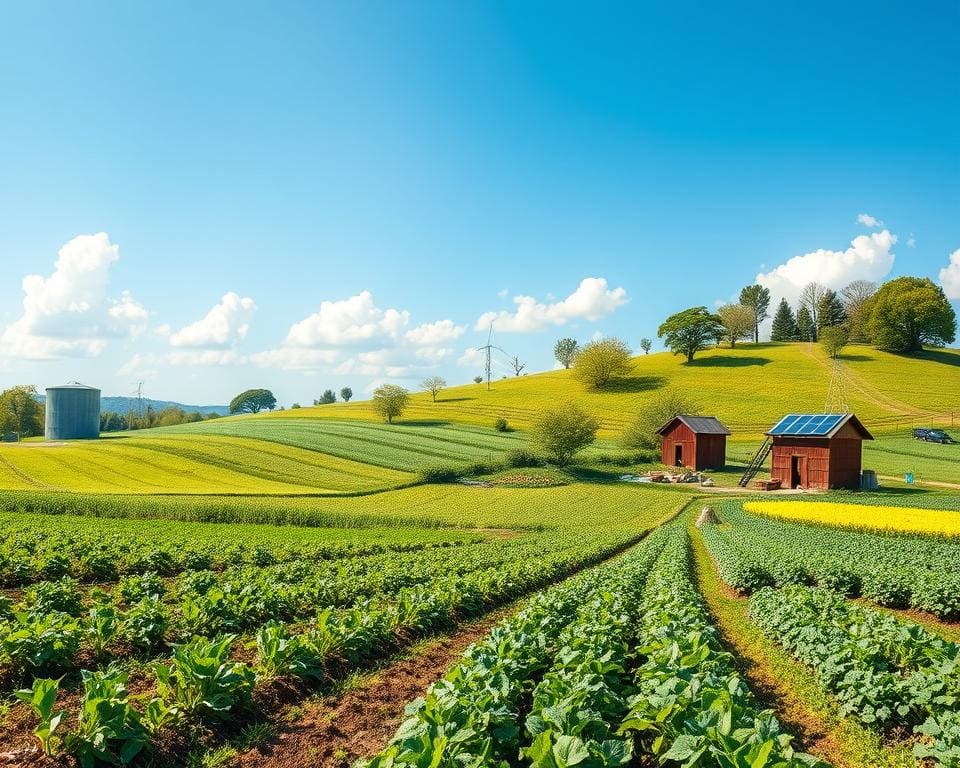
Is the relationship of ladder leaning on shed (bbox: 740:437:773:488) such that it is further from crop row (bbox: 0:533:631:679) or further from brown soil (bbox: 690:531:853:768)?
brown soil (bbox: 690:531:853:768)

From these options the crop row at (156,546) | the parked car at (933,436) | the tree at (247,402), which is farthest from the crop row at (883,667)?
the tree at (247,402)

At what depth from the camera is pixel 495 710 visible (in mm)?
6656

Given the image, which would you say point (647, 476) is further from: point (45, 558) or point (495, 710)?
point (495, 710)

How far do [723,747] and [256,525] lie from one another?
33611 millimetres

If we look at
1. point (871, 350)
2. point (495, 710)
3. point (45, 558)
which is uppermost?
point (871, 350)

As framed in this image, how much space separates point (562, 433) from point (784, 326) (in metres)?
124

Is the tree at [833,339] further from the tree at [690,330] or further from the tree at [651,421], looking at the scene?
the tree at [651,421]

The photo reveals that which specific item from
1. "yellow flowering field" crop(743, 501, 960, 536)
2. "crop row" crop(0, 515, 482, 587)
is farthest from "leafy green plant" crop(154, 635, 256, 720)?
"yellow flowering field" crop(743, 501, 960, 536)

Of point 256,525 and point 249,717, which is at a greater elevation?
point 249,717

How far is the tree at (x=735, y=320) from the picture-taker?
13762cm

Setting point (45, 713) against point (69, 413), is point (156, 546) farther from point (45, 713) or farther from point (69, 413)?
point (69, 413)

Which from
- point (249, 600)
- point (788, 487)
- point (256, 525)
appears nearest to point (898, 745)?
point (249, 600)

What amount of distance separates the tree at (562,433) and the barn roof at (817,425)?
17.8 m

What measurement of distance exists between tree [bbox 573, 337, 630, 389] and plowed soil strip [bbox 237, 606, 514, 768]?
10587cm
